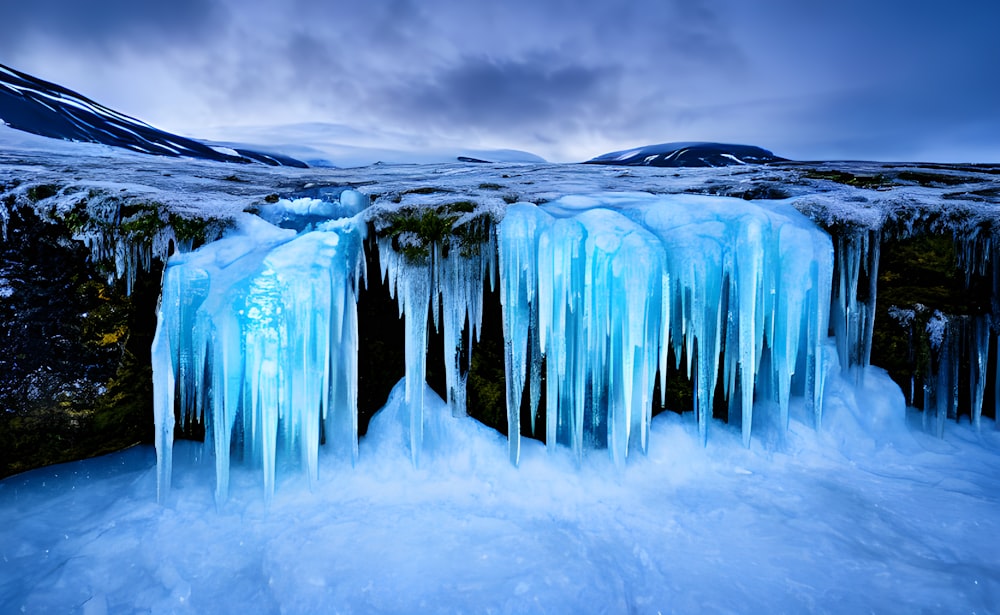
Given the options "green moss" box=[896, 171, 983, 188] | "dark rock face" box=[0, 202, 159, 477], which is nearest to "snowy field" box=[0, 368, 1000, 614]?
"dark rock face" box=[0, 202, 159, 477]

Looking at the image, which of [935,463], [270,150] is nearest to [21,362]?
[935,463]

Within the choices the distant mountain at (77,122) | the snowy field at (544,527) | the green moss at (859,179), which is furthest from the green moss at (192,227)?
the distant mountain at (77,122)

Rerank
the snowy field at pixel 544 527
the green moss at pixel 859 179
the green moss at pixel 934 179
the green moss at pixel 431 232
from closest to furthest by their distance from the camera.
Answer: the snowy field at pixel 544 527
the green moss at pixel 431 232
the green moss at pixel 859 179
the green moss at pixel 934 179

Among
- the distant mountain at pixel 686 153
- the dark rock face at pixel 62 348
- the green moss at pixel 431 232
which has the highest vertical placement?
the distant mountain at pixel 686 153

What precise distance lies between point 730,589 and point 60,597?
4255mm

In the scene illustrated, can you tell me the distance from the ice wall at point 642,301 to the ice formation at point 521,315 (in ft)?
0.04

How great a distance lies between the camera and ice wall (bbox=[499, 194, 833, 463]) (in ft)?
14.1

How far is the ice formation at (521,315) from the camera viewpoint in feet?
13.0

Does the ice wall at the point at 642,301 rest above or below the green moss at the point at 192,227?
below

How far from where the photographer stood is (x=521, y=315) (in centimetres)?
441

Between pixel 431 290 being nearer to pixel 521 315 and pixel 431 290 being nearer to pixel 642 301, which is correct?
pixel 521 315

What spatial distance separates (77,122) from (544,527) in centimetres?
2070

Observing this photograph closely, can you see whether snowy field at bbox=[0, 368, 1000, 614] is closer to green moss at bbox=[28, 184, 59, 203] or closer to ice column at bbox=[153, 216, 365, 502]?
ice column at bbox=[153, 216, 365, 502]

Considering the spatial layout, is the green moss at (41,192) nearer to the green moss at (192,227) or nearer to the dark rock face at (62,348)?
the dark rock face at (62,348)
